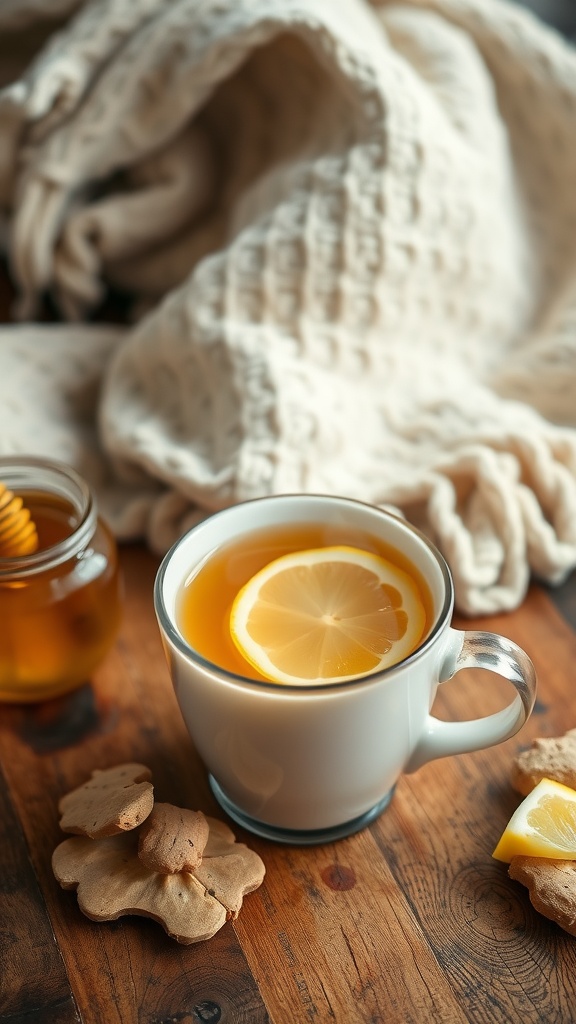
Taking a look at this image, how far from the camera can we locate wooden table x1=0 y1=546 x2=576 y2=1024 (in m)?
0.56

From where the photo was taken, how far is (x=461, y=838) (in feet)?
2.14

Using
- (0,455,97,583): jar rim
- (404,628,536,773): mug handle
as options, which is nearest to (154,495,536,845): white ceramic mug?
(404,628,536,773): mug handle

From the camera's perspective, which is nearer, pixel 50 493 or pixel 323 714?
pixel 323 714

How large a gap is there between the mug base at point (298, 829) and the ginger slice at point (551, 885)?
10cm

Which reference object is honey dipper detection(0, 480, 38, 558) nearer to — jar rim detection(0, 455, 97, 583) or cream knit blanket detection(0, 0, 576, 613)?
jar rim detection(0, 455, 97, 583)

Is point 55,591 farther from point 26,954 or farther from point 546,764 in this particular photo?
point 546,764

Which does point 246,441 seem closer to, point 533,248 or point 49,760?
point 49,760

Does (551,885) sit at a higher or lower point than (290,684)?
lower

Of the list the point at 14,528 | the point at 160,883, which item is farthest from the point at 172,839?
the point at 14,528

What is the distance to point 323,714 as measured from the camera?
0.54m

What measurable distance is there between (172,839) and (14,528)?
24 centimetres

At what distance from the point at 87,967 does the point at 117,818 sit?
0.09 meters

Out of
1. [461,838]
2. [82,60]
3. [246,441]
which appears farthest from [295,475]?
[82,60]

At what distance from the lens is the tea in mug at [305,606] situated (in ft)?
1.92
